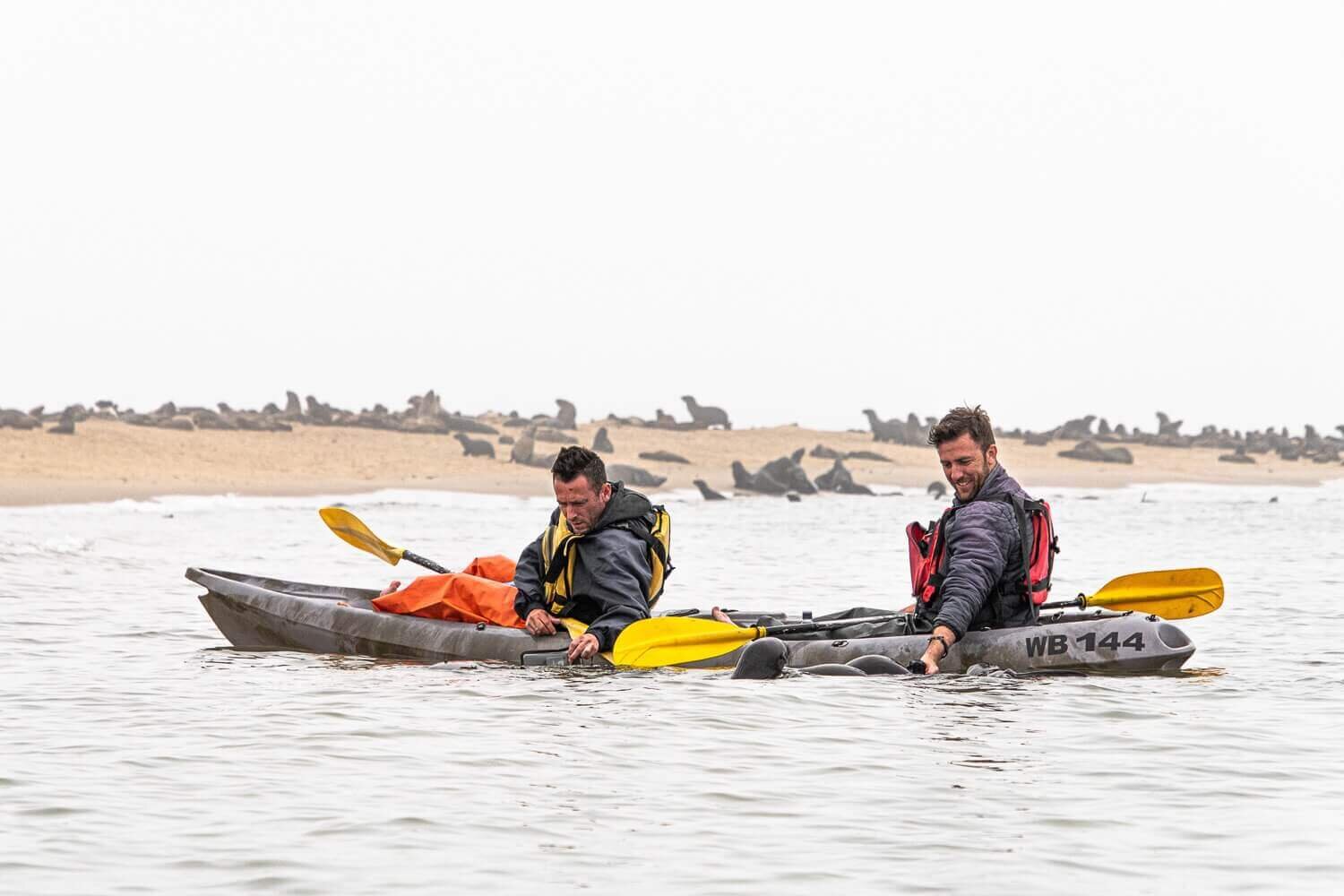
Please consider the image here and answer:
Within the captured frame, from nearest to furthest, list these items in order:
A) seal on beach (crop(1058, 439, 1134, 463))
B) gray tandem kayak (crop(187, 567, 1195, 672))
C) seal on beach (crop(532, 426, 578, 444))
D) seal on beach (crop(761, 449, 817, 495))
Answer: gray tandem kayak (crop(187, 567, 1195, 672)), seal on beach (crop(761, 449, 817, 495)), seal on beach (crop(532, 426, 578, 444)), seal on beach (crop(1058, 439, 1134, 463))

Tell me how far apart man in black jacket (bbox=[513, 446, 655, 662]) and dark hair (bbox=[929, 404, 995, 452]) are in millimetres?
1787

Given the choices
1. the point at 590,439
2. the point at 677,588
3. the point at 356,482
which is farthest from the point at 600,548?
the point at 590,439

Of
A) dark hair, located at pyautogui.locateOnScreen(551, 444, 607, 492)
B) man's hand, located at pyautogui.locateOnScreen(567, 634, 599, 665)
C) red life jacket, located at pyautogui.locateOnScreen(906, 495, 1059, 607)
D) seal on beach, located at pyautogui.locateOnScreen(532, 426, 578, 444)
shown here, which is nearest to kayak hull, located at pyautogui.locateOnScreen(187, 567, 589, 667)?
man's hand, located at pyautogui.locateOnScreen(567, 634, 599, 665)

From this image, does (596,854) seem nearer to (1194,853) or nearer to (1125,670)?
(1194,853)

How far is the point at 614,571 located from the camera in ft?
29.6

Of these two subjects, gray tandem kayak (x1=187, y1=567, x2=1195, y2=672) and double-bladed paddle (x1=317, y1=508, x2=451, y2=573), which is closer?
gray tandem kayak (x1=187, y1=567, x2=1195, y2=672)

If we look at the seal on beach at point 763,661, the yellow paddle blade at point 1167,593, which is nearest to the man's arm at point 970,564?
the seal on beach at point 763,661

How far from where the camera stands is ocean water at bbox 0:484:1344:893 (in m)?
4.90

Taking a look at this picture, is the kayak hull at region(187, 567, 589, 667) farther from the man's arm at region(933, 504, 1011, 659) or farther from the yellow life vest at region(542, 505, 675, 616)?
the man's arm at region(933, 504, 1011, 659)

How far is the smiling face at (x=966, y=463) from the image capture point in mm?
8164

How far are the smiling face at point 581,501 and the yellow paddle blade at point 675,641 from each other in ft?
2.05

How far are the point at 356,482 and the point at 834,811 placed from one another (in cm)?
2531

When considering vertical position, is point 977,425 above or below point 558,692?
above

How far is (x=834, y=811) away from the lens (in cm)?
568
